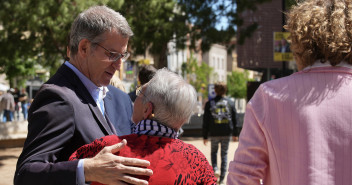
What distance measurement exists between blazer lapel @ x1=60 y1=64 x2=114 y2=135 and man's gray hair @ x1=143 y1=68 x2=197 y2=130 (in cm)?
24

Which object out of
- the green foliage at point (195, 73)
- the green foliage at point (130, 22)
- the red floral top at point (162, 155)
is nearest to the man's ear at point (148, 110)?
the red floral top at point (162, 155)

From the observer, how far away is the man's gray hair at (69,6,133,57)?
2.21m

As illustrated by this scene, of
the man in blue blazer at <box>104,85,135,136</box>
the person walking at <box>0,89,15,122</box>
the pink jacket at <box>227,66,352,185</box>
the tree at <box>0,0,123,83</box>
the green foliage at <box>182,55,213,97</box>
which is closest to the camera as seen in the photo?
the pink jacket at <box>227,66,352,185</box>

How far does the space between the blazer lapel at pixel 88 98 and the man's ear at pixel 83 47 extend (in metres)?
0.10

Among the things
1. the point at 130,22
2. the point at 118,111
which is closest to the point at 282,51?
the point at 130,22

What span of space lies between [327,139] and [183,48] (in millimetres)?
14071

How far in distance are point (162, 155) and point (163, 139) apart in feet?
0.26

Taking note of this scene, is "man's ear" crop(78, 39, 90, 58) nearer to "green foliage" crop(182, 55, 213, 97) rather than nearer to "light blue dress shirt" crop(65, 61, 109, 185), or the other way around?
"light blue dress shirt" crop(65, 61, 109, 185)

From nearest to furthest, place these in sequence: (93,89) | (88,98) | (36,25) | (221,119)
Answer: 1. (88,98)
2. (93,89)
3. (221,119)
4. (36,25)

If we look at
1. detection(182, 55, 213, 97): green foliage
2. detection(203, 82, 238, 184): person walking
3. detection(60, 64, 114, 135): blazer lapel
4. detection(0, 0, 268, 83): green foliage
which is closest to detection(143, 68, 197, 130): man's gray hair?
detection(60, 64, 114, 135): blazer lapel

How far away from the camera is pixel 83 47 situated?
7.34 ft

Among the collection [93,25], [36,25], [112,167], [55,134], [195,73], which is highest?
[36,25]

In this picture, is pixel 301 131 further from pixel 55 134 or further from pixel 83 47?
pixel 83 47

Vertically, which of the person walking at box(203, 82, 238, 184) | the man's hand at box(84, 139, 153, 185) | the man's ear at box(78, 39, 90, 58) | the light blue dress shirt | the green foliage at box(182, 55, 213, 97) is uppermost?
the man's ear at box(78, 39, 90, 58)
